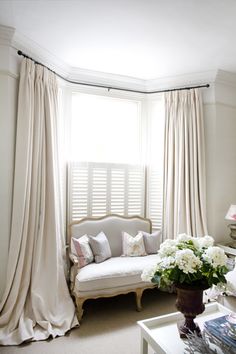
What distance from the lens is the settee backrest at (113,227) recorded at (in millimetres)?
3240

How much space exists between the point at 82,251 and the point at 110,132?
176cm

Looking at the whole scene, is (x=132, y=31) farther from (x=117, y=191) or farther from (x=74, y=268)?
(x=74, y=268)

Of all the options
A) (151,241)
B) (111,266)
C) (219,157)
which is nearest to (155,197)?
(151,241)

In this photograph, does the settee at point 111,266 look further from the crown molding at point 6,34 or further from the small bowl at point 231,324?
the crown molding at point 6,34

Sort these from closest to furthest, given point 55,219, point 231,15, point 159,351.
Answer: point 159,351 < point 231,15 < point 55,219

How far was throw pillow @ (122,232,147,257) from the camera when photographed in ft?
10.6

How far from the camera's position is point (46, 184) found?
9.31ft

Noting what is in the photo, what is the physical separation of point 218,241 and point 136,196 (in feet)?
4.39

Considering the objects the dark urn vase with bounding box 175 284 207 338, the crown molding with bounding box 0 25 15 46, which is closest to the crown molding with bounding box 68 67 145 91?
the crown molding with bounding box 0 25 15 46

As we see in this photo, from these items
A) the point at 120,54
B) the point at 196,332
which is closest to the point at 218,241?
the point at 196,332

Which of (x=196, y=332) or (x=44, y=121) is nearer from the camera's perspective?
(x=196, y=332)

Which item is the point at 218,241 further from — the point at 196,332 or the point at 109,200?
the point at 196,332

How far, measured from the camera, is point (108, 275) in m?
2.68


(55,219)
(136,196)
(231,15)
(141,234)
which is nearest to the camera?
(231,15)
